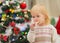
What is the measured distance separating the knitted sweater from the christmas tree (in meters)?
1.03

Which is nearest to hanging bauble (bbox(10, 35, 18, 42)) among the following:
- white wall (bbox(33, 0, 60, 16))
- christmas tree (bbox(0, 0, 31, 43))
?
christmas tree (bbox(0, 0, 31, 43))

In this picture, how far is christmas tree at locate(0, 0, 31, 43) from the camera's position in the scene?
2.42 m

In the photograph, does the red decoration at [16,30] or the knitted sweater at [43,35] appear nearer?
the knitted sweater at [43,35]

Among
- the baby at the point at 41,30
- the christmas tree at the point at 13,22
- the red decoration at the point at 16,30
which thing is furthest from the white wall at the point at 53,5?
the baby at the point at 41,30

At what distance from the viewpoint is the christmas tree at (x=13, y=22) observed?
2.42m

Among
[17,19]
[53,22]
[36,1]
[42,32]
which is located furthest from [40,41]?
[36,1]

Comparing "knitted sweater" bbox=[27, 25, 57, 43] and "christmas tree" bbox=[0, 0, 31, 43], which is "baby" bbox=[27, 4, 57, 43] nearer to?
"knitted sweater" bbox=[27, 25, 57, 43]

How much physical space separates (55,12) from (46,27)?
6.17ft

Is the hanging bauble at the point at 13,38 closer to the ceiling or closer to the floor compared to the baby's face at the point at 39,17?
closer to the floor

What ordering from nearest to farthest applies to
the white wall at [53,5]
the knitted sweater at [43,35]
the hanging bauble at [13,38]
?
the knitted sweater at [43,35] < the hanging bauble at [13,38] < the white wall at [53,5]

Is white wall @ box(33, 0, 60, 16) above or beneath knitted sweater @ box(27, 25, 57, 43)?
above

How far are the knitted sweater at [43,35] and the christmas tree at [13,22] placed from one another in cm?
103

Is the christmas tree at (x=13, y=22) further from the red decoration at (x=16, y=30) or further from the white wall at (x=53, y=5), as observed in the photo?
the white wall at (x=53, y=5)

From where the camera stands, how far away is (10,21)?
2.47 m
